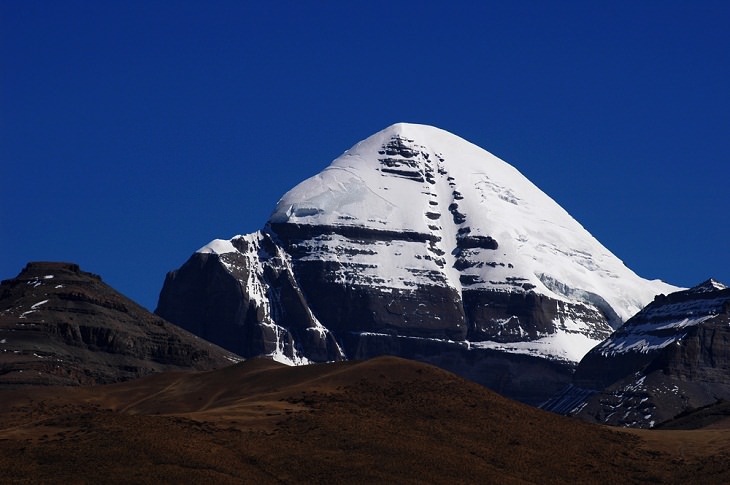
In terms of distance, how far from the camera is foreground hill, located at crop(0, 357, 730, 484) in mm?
154250

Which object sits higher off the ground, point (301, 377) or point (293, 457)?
point (301, 377)

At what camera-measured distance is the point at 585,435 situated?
17862 centimetres

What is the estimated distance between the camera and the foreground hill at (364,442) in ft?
Result: 506

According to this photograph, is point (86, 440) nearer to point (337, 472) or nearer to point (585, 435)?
point (337, 472)

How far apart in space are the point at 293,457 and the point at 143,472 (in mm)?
14473

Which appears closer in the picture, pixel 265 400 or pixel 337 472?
pixel 337 472

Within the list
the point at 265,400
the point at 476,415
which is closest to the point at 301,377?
the point at 265,400

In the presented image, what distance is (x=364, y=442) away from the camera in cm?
16325

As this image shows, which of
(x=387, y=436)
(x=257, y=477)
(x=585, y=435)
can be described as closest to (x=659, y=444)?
(x=585, y=435)

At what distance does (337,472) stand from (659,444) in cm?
3923

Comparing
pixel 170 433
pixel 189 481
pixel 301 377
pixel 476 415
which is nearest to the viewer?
pixel 189 481

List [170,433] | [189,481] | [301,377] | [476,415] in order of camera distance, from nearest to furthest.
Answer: [189,481], [170,433], [476,415], [301,377]

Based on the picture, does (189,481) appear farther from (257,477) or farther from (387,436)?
(387,436)

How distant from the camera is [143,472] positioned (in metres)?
151
